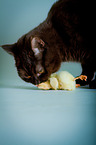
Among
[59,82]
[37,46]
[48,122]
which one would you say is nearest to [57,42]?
[37,46]

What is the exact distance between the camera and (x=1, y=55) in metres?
1.86

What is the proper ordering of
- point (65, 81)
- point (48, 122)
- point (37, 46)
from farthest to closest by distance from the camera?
1. point (65, 81)
2. point (37, 46)
3. point (48, 122)

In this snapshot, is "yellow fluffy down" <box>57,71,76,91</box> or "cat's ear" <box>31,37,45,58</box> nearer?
"cat's ear" <box>31,37,45,58</box>

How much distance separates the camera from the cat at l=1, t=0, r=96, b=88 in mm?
1059

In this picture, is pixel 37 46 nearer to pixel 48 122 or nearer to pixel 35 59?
pixel 35 59

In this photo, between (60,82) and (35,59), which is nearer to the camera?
(35,59)

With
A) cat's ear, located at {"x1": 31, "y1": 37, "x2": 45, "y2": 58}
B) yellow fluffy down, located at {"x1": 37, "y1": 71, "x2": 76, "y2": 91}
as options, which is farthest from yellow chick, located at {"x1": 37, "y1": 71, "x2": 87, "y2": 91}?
cat's ear, located at {"x1": 31, "y1": 37, "x2": 45, "y2": 58}

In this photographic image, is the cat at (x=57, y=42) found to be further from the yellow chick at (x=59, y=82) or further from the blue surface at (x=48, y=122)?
the blue surface at (x=48, y=122)

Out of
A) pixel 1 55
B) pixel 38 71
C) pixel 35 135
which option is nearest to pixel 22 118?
pixel 35 135

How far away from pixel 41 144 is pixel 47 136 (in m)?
0.04

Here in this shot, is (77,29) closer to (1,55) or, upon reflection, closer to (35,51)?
(35,51)

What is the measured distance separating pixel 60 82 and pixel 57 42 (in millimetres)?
229

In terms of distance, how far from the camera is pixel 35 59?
106 cm

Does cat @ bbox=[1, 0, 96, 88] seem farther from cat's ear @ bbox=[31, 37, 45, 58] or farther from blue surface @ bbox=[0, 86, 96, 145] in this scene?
blue surface @ bbox=[0, 86, 96, 145]
